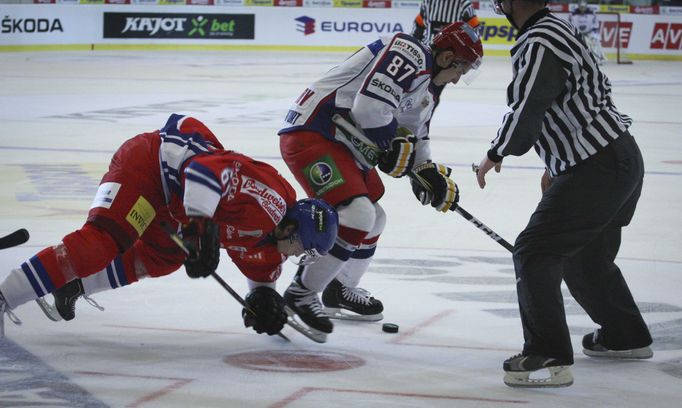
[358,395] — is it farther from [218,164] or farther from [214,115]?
[214,115]

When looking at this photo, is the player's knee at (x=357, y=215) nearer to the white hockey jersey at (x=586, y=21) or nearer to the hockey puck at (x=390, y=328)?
the hockey puck at (x=390, y=328)

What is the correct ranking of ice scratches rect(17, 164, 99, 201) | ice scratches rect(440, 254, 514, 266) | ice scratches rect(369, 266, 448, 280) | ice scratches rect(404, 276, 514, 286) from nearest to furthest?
ice scratches rect(404, 276, 514, 286), ice scratches rect(369, 266, 448, 280), ice scratches rect(440, 254, 514, 266), ice scratches rect(17, 164, 99, 201)

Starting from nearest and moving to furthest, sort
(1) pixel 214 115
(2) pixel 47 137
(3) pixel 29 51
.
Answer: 1. (2) pixel 47 137
2. (1) pixel 214 115
3. (3) pixel 29 51

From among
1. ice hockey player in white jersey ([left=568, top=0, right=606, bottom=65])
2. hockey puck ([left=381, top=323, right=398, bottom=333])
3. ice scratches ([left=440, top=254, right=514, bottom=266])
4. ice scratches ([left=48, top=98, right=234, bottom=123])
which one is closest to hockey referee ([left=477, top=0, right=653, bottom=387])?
hockey puck ([left=381, top=323, right=398, bottom=333])

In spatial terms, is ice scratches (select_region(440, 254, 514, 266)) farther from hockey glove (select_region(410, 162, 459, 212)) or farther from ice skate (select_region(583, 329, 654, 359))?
ice skate (select_region(583, 329, 654, 359))

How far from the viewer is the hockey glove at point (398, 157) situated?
470 centimetres

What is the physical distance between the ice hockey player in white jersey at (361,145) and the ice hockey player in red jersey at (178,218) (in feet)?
0.98

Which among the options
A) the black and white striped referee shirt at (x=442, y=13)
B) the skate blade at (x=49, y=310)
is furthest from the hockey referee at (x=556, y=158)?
the black and white striped referee shirt at (x=442, y=13)

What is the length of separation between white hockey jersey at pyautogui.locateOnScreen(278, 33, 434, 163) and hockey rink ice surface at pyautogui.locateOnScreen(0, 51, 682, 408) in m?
0.81

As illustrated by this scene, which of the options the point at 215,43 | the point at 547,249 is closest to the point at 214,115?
the point at 547,249

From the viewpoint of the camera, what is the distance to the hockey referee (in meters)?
3.83

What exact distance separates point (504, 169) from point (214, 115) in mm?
4307

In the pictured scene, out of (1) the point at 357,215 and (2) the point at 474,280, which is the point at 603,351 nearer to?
(1) the point at 357,215

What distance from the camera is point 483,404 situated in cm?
368
